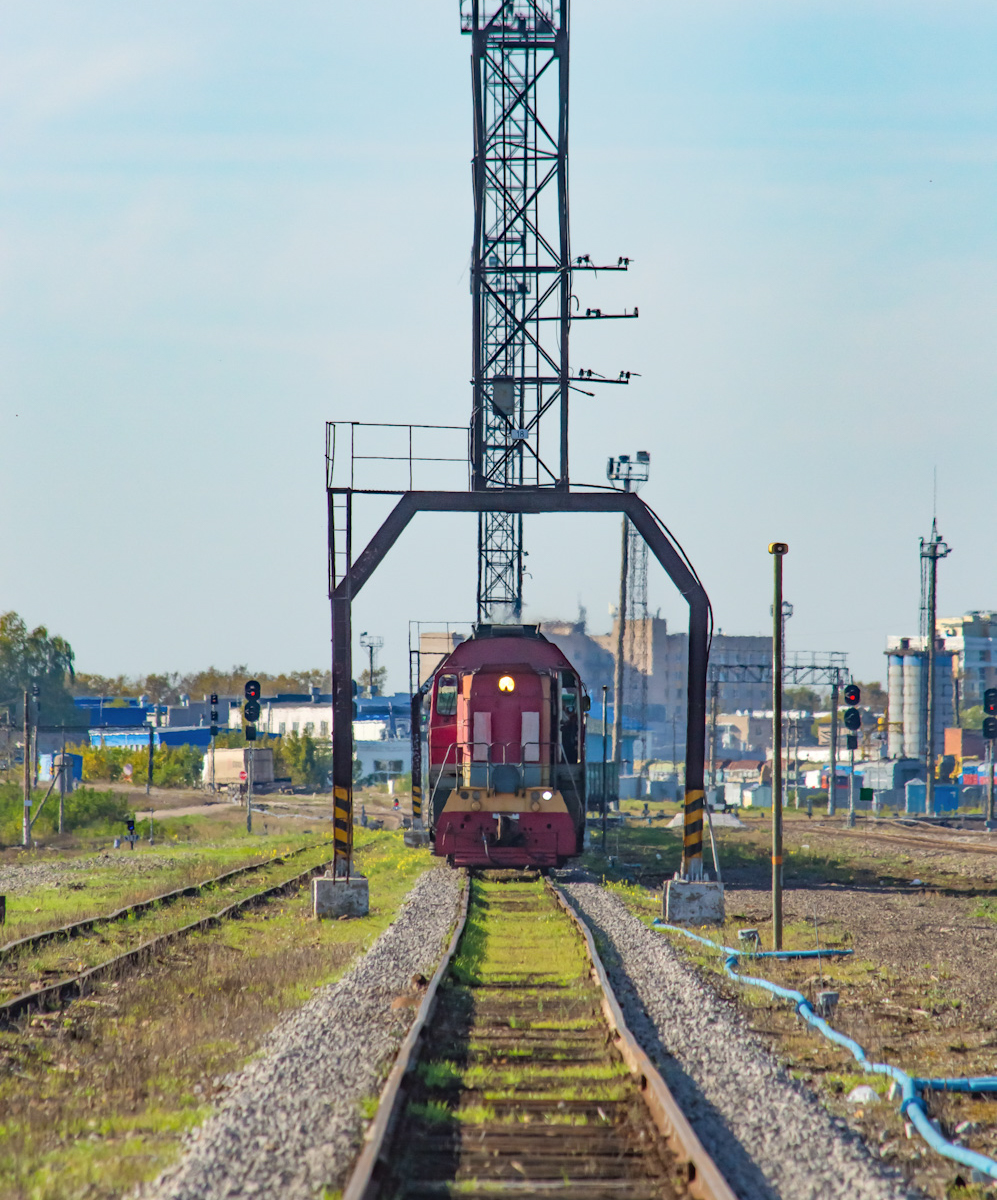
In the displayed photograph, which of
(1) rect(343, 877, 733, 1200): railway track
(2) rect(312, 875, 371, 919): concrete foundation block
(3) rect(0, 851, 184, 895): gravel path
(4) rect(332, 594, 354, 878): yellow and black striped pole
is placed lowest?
(3) rect(0, 851, 184, 895): gravel path

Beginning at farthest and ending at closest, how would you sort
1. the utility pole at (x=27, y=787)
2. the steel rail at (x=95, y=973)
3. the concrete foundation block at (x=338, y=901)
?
the utility pole at (x=27, y=787)
the concrete foundation block at (x=338, y=901)
the steel rail at (x=95, y=973)

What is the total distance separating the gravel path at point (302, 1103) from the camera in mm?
6645

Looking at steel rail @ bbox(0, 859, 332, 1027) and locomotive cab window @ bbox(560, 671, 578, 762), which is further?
locomotive cab window @ bbox(560, 671, 578, 762)

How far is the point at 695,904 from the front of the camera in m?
18.6

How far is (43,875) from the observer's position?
96.8 feet

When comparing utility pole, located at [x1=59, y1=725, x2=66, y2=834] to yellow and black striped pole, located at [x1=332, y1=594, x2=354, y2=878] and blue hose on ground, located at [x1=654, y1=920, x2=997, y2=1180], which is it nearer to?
yellow and black striped pole, located at [x1=332, y1=594, x2=354, y2=878]

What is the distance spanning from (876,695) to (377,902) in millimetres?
163341

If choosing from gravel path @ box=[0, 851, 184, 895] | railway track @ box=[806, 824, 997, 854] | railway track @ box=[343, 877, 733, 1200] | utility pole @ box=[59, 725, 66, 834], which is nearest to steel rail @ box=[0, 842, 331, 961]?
gravel path @ box=[0, 851, 184, 895]

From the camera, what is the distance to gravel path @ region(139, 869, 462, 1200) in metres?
6.64

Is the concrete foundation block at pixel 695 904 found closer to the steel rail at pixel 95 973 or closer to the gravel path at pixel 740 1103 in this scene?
the gravel path at pixel 740 1103

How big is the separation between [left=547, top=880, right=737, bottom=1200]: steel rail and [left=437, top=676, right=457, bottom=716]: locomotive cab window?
13238 mm

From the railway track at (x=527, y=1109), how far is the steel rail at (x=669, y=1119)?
1 cm

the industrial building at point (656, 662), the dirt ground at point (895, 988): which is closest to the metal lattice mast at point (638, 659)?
the industrial building at point (656, 662)

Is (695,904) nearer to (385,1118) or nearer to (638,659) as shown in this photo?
(385,1118)
